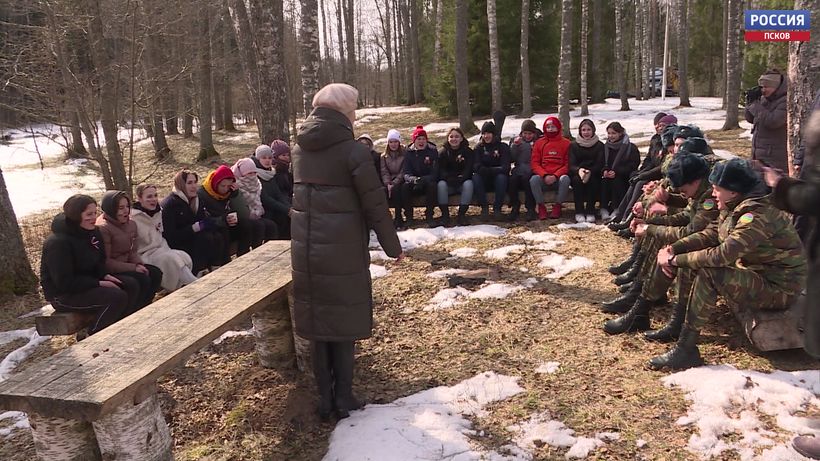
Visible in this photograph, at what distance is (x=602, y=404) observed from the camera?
3381mm

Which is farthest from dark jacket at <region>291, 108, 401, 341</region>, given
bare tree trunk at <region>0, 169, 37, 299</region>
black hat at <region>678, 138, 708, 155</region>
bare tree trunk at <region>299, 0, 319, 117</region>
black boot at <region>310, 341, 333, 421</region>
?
bare tree trunk at <region>299, 0, 319, 117</region>

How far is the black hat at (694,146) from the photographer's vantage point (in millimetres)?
5055

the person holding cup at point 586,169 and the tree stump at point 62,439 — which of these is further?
the person holding cup at point 586,169

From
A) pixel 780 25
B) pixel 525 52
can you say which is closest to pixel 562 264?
pixel 780 25

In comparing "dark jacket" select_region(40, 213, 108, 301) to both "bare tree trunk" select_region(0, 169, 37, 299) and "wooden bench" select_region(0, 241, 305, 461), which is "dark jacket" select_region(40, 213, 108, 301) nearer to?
"wooden bench" select_region(0, 241, 305, 461)

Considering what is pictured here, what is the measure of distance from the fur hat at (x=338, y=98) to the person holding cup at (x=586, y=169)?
16.4 ft

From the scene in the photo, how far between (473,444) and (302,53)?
6793 mm

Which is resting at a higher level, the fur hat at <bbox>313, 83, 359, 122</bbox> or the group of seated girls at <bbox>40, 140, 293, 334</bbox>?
the fur hat at <bbox>313, 83, 359, 122</bbox>

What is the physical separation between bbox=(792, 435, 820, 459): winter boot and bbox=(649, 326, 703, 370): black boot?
87cm

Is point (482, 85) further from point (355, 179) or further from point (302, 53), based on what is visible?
point (355, 179)

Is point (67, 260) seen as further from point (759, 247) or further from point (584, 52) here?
point (584, 52)

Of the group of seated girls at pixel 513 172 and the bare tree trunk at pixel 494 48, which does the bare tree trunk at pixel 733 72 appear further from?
the group of seated girls at pixel 513 172

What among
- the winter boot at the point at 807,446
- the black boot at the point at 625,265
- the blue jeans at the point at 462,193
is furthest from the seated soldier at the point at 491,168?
the winter boot at the point at 807,446

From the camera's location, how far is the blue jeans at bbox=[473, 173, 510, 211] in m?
7.76
